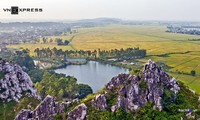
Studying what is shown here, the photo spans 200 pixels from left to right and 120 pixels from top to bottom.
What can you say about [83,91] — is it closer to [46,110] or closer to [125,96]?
[46,110]

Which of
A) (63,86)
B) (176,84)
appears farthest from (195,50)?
(176,84)

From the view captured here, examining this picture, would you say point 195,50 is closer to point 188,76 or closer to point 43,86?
point 188,76

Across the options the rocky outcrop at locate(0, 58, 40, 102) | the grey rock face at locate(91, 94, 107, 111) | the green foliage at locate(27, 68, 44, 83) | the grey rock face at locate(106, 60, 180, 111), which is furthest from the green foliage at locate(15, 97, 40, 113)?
the green foliage at locate(27, 68, 44, 83)

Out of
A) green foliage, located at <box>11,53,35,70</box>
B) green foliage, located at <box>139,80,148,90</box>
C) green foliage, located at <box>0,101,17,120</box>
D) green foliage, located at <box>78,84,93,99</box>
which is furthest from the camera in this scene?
green foliage, located at <box>11,53,35,70</box>

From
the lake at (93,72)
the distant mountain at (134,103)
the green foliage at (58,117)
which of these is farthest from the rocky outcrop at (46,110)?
the lake at (93,72)

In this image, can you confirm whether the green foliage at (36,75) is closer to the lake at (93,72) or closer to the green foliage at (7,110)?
the lake at (93,72)

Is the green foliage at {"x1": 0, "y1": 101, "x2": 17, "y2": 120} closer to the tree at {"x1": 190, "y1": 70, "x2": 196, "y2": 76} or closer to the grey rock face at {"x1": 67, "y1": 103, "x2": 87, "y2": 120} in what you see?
the grey rock face at {"x1": 67, "y1": 103, "x2": 87, "y2": 120}

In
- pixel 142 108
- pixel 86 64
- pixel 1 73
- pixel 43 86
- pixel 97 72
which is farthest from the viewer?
pixel 86 64
